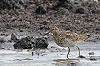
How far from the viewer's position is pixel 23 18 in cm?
2164

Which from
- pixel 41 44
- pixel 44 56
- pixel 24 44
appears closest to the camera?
pixel 44 56

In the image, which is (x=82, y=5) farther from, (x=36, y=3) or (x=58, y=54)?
(x=58, y=54)

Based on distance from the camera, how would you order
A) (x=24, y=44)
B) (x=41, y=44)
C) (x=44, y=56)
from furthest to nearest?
(x=41, y=44), (x=24, y=44), (x=44, y=56)

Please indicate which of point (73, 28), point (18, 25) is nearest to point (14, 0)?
point (18, 25)

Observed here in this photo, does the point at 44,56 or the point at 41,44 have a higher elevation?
the point at 41,44

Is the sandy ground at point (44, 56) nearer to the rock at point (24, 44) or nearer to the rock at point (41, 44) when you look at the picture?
the rock at point (41, 44)

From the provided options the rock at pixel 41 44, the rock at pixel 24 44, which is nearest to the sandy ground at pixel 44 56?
the rock at pixel 41 44

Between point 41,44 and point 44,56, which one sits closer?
point 44,56

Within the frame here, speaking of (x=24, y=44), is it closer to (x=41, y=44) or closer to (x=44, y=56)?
(x=41, y=44)

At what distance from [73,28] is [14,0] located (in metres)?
3.48

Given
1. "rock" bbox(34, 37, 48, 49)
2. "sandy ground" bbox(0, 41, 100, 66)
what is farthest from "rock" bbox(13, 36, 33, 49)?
"sandy ground" bbox(0, 41, 100, 66)

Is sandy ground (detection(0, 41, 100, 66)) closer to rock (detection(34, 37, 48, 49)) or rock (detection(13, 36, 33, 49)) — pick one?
rock (detection(34, 37, 48, 49))

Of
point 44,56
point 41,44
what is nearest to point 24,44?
point 41,44

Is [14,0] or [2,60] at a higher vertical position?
[14,0]
